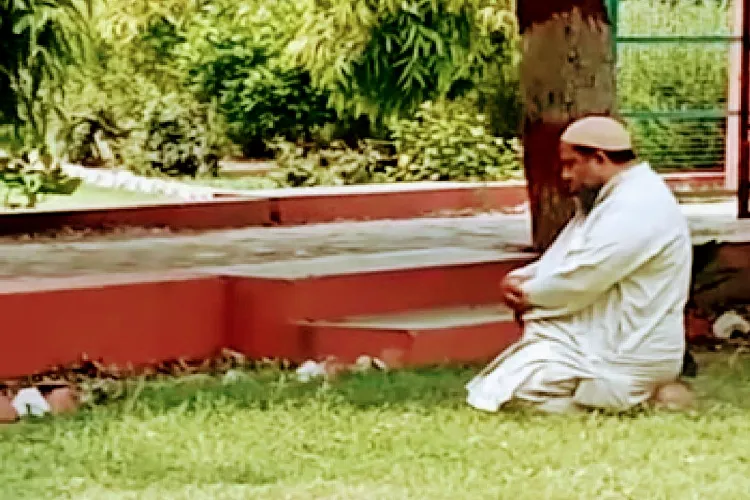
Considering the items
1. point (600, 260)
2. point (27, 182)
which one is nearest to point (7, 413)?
point (600, 260)

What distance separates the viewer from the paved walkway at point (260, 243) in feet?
29.0

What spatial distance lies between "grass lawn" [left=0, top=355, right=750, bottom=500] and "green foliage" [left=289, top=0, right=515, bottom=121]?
28.8 ft

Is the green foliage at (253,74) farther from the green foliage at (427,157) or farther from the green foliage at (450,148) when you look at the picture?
the green foliage at (450,148)

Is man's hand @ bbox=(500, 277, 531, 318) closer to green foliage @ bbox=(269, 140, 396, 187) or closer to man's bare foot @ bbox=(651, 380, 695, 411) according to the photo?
man's bare foot @ bbox=(651, 380, 695, 411)

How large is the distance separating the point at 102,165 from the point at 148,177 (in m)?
1.33

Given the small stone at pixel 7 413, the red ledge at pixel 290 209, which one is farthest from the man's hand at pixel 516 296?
the red ledge at pixel 290 209

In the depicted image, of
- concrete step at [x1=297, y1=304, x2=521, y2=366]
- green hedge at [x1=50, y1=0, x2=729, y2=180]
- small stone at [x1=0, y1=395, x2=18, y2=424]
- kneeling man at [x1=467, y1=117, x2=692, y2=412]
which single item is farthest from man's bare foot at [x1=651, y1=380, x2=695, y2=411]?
green hedge at [x1=50, y1=0, x2=729, y2=180]

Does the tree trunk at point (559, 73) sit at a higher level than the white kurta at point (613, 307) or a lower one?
higher

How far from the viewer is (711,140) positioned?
14.7 m

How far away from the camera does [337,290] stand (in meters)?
7.24

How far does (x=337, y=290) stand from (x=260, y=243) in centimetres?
296

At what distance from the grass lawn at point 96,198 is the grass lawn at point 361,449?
696 cm

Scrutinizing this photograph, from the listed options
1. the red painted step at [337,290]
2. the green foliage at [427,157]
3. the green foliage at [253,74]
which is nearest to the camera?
the red painted step at [337,290]

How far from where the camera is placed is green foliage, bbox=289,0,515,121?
1480 cm
